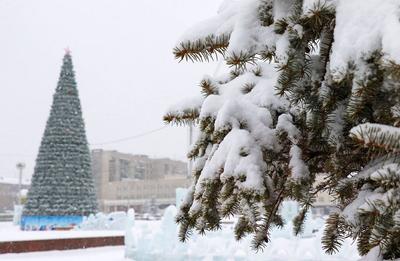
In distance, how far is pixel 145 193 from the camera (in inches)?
2564

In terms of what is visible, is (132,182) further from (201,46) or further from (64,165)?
(201,46)

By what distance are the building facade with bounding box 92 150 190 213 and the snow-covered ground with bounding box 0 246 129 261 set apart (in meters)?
41.9

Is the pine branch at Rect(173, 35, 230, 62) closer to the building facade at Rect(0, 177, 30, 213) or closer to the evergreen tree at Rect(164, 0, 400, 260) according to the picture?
the evergreen tree at Rect(164, 0, 400, 260)

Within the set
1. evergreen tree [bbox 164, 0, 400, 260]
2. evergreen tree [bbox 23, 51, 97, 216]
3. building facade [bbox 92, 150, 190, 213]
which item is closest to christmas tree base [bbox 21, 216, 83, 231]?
evergreen tree [bbox 23, 51, 97, 216]

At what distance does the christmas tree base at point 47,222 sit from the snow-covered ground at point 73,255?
23.0ft

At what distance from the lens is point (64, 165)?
70.3 ft

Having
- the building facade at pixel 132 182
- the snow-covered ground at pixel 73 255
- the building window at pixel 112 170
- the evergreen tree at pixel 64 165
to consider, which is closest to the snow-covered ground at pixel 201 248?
the snow-covered ground at pixel 73 255

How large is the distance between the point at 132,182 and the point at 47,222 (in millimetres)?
45716

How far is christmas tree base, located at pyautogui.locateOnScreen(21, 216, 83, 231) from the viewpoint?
2090 centimetres

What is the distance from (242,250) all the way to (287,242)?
102cm

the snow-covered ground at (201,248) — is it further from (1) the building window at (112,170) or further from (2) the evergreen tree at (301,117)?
(1) the building window at (112,170)

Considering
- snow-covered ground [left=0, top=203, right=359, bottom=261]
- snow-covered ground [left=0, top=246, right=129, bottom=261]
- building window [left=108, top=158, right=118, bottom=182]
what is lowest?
snow-covered ground [left=0, top=246, right=129, bottom=261]

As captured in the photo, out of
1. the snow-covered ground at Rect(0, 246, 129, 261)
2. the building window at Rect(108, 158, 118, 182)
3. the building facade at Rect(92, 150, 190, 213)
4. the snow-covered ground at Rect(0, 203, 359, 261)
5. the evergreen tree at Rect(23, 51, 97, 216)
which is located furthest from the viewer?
the building window at Rect(108, 158, 118, 182)

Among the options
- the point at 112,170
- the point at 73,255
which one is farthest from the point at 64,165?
the point at 112,170
